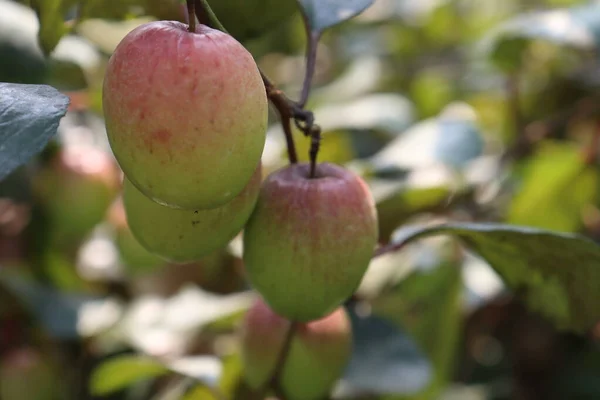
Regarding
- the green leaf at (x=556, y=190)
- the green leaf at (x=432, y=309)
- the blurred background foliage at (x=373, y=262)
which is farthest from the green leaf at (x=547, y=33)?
the green leaf at (x=432, y=309)

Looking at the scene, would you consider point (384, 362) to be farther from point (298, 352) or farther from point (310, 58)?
point (310, 58)

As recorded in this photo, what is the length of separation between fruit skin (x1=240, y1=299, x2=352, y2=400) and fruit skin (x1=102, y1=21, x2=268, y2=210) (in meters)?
0.30

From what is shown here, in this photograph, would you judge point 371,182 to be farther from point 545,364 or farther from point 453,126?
point 545,364

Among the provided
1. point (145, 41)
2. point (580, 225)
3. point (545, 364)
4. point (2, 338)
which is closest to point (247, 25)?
point (145, 41)

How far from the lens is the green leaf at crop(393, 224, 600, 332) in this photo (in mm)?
641

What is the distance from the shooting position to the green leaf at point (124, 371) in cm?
83

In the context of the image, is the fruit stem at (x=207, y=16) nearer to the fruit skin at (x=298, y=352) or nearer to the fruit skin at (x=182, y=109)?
the fruit skin at (x=182, y=109)

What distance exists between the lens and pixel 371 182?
1.06 metres

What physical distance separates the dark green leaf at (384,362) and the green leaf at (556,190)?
12.2 inches

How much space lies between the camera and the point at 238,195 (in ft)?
1.93

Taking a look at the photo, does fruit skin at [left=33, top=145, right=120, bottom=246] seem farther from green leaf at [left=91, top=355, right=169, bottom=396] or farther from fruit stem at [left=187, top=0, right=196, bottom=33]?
fruit stem at [left=187, top=0, right=196, bottom=33]

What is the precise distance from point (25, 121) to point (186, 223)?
161mm

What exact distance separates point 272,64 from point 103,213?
61 centimetres

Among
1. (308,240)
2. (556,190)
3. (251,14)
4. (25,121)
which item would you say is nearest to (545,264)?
(308,240)
